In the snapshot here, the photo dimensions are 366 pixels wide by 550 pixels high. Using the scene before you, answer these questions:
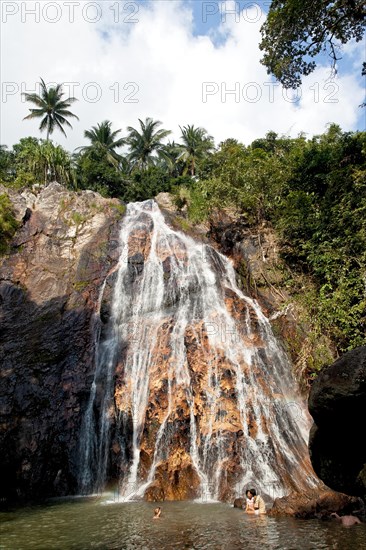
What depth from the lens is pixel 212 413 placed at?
514 inches

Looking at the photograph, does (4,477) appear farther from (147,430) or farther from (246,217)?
(246,217)

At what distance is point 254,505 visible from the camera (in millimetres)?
9328

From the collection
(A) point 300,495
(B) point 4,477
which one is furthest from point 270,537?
(B) point 4,477

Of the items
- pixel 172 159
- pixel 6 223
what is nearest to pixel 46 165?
pixel 6 223

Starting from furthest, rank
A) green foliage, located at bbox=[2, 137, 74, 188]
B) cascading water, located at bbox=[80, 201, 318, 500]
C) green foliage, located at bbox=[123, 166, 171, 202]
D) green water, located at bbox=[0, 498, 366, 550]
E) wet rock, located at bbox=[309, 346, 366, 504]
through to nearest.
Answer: green foliage, located at bbox=[123, 166, 171, 202] → green foliage, located at bbox=[2, 137, 74, 188] → cascading water, located at bbox=[80, 201, 318, 500] → green water, located at bbox=[0, 498, 366, 550] → wet rock, located at bbox=[309, 346, 366, 504]

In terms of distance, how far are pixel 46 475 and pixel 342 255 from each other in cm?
1284

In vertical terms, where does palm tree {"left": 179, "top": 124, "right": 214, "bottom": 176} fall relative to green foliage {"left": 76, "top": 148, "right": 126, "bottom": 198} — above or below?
above

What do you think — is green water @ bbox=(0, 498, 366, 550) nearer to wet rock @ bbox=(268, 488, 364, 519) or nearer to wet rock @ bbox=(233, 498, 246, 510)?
wet rock @ bbox=(233, 498, 246, 510)

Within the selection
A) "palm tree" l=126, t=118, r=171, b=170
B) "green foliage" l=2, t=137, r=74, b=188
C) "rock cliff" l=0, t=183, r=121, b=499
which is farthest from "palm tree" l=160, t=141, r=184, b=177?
"rock cliff" l=0, t=183, r=121, b=499

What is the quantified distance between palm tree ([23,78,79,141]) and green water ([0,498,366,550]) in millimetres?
38211

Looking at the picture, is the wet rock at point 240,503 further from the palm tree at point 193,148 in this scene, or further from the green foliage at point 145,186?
the palm tree at point 193,148

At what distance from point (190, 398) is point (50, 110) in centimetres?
3693

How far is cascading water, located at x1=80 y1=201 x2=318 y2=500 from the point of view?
1185cm

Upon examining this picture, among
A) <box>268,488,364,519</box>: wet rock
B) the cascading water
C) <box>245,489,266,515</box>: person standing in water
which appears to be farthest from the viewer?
the cascading water
